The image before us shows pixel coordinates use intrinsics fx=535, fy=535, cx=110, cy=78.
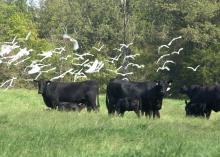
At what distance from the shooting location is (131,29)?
5962cm

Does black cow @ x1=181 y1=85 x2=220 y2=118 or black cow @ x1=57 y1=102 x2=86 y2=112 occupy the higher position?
black cow @ x1=181 y1=85 x2=220 y2=118

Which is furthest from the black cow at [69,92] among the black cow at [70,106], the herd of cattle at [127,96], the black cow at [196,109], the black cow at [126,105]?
the black cow at [196,109]

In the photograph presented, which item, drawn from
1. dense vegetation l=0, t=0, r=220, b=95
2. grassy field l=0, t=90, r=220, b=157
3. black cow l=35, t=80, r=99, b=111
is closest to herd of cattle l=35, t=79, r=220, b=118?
black cow l=35, t=80, r=99, b=111

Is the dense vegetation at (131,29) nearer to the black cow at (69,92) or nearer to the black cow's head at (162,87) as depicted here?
the black cow at (69,92)

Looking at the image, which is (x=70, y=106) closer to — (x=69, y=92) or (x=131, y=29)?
(x=69, y=92)

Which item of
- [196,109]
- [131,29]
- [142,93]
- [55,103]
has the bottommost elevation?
[131,29]

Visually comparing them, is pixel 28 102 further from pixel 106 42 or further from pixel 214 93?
pixel 106 42

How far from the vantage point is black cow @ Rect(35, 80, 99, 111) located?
21.3 m

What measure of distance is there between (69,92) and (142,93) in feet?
12.6

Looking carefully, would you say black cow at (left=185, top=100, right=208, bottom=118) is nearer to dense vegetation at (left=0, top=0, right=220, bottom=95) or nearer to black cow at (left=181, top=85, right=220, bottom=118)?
black cow at (left=181, top=85, right=220, bottom=118)

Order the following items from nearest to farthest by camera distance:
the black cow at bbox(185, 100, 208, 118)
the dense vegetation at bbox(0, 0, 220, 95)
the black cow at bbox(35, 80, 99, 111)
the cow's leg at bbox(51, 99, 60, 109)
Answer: the black cow at bbox(185, 100, 208, 118)
the cow's leg at bbox(51, 99, 60, 109)
the black cow at bbox(35, 80, 99, 111)
the dense vegetation at bbox(0, 0, 220, 95)

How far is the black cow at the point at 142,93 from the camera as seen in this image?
726 inches

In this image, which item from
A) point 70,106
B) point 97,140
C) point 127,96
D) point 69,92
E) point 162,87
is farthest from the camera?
point 69,92

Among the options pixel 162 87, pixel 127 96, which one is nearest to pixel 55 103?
pixel 127 96
